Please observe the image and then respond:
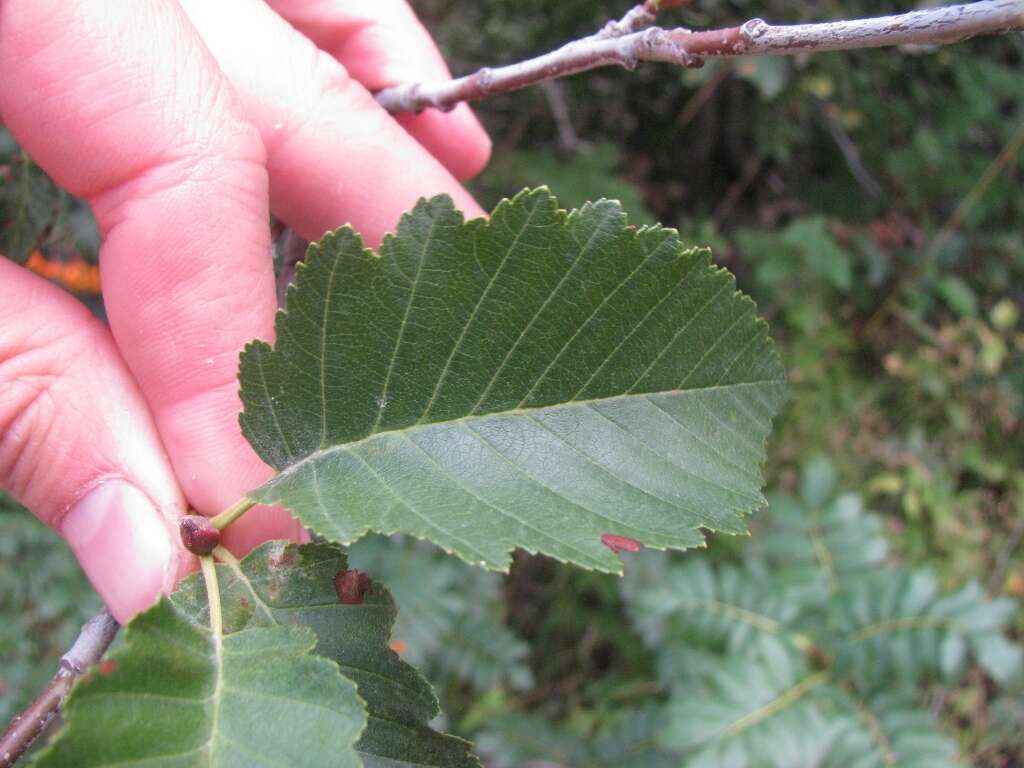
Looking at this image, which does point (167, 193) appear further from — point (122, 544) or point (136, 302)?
point (122, 544)

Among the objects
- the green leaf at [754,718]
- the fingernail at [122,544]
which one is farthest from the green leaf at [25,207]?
the green leaf at [754,718]

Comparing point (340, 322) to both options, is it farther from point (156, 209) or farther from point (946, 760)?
point (946, 760)

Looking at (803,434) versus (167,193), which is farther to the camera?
(803,434)

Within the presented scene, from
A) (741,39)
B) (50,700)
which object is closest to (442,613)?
(50,700)

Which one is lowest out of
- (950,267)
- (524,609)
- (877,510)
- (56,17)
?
(524,609)

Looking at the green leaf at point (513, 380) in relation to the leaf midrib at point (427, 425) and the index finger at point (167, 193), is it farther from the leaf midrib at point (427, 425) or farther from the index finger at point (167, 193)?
the index finger at point (167, 193)

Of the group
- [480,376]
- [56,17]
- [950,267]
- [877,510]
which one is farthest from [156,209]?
[950,267]
